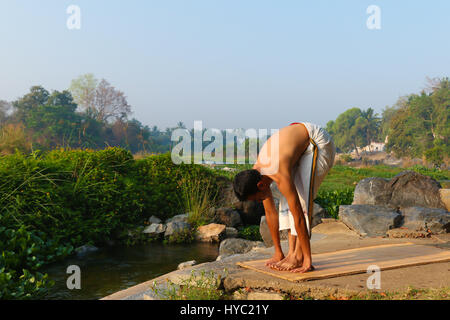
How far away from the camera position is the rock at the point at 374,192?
8.04 m

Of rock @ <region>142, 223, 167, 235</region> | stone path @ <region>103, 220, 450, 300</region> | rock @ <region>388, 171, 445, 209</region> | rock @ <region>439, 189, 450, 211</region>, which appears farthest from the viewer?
rock @ <region>142, 223, 167, 235</region>

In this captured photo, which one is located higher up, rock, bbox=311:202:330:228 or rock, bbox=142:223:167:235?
rock, bbox=311:202:330:228

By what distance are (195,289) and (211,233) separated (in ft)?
16.8

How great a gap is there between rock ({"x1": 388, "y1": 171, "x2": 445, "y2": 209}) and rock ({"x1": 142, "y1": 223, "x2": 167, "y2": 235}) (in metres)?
4.54

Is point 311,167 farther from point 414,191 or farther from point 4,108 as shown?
point 4,108

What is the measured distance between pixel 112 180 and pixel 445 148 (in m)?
35.9

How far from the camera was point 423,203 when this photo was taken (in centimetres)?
777

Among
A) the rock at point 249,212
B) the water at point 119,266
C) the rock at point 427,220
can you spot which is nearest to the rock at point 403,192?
the rock at point 427,220

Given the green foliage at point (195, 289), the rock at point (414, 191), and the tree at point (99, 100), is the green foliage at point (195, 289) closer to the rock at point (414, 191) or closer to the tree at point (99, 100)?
the rock at point (414, 191)

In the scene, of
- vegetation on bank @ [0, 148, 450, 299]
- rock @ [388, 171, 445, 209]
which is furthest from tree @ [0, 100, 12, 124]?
rock @ [388, 171, 445, 209]

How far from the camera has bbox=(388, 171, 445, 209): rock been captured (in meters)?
7.77

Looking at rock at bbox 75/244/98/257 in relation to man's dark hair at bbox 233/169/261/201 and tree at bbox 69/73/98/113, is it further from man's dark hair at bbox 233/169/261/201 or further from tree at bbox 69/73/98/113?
tree at bbox 69/73/98/113
